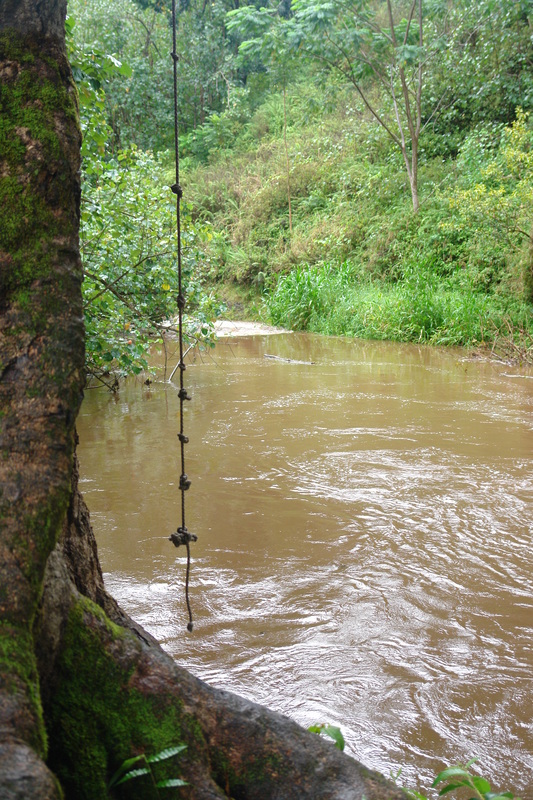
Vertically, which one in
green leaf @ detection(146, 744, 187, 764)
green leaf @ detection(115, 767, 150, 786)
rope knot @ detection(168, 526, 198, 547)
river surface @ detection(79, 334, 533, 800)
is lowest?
river surface @ detection(79, 334, 533, 800)

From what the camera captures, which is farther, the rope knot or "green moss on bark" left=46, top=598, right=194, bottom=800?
the rope knot

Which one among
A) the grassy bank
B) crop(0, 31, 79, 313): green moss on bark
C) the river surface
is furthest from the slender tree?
crop(0, 31, 79, 313): green moss on bark

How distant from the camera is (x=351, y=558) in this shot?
389cm

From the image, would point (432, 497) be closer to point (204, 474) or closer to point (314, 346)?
point (204, 474)

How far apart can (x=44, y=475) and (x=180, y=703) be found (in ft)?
2.12

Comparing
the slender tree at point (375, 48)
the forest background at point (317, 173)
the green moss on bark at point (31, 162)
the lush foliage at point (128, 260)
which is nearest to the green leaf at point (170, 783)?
the green moss on bark at point (31, 162)

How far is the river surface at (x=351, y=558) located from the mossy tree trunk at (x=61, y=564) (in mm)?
731

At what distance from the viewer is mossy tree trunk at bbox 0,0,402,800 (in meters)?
1.56

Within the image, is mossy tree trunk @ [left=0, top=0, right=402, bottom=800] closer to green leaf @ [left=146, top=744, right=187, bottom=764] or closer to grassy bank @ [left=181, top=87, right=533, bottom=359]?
green leaf @ [left=146, top=744, right=187, bottom=764]

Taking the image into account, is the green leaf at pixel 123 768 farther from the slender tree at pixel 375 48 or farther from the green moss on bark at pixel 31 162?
the slender tree at pixel 375 48

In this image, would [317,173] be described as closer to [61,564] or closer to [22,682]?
[61,564]

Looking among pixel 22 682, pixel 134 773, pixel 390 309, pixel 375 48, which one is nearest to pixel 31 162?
pixel 22 682

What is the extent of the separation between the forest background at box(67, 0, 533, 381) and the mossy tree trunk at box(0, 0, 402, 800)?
1.94 metres

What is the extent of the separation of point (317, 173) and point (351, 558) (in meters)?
19.2
